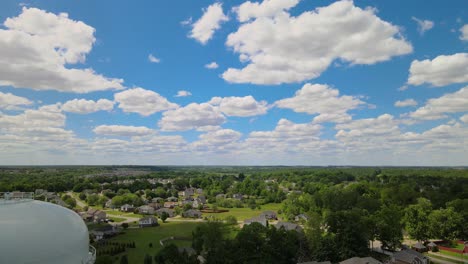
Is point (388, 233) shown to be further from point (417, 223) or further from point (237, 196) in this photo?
point (237, 196)

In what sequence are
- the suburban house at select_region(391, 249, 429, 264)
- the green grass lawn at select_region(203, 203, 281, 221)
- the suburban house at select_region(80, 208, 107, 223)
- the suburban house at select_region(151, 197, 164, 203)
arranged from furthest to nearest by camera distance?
the suburban house at select_region(151, 197, 164, 203) < the green grass lawn at select_region(203, 203, 281, 221) < the suburban house at select_region(80, 208, 107, 223) < the suburban house at select_region(391, 249, 429, 264)

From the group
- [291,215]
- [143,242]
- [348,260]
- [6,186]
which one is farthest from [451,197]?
[6,186]

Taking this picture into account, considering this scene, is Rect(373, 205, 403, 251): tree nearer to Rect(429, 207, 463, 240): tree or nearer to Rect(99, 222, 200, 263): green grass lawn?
Rect(429, 207, 463, 240): tree

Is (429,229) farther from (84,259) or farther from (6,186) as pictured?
(6,186)

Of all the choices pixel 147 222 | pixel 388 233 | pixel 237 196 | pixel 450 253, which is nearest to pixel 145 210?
pixel 147 222

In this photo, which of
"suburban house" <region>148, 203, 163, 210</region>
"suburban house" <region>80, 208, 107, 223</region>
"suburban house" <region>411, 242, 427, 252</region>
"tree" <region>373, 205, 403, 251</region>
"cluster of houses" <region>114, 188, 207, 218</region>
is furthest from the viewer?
"suburban house" <region>148, 203, 163, 210</region>

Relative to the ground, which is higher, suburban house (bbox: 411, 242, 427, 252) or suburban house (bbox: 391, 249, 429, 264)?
suburban house (bbox: 391, 249, 429, 264)

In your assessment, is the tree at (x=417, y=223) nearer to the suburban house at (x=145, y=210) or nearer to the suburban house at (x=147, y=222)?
the suburban house at (x=147, y=222)

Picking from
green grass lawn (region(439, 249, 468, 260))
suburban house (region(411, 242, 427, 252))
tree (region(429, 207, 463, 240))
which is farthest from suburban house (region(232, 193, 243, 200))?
green grass lawn (region(439, 249, 468, 260))
